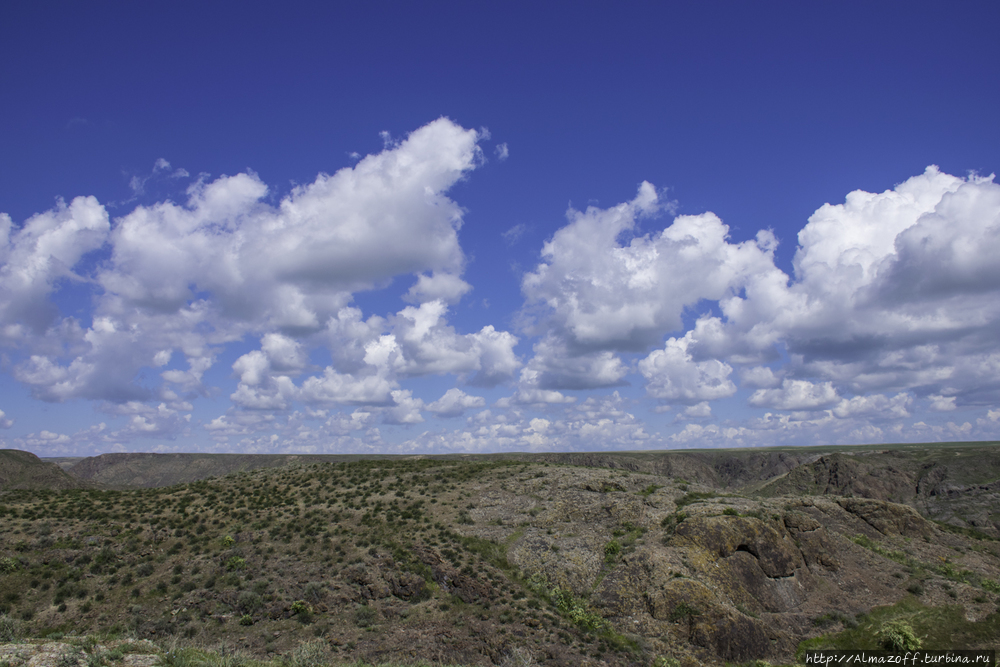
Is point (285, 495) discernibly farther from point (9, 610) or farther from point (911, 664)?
point (911, 664)

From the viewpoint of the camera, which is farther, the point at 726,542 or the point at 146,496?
the point at 146,496

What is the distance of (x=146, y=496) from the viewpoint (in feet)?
148

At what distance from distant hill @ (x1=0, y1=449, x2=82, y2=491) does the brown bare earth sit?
6478 cm

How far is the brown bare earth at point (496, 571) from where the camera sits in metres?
26.8

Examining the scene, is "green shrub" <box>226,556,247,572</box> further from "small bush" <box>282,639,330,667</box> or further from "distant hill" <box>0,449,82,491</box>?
"distant hill" <box>0,449,82,491</box>

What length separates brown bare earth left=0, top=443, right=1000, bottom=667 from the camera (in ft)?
87.8

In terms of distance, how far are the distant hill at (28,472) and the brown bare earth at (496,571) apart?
64.8 meters

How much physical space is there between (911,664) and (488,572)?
23716 millimetres

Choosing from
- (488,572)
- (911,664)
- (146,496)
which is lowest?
(911,664)

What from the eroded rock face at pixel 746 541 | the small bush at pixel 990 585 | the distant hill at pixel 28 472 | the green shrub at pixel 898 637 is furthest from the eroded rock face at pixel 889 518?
the distant hill at pixel 28 472

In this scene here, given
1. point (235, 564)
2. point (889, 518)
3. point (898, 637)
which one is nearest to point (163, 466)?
point (235, 564)

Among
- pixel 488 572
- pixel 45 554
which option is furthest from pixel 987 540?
pixel 45 554

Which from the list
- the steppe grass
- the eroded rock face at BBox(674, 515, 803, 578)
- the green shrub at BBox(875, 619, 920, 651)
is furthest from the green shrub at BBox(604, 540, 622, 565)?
the green shrub at BBox(875, 619, 920, 651)

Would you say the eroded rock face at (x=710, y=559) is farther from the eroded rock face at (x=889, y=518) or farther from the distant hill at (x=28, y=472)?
the distant hill at (x=28, y=472)
